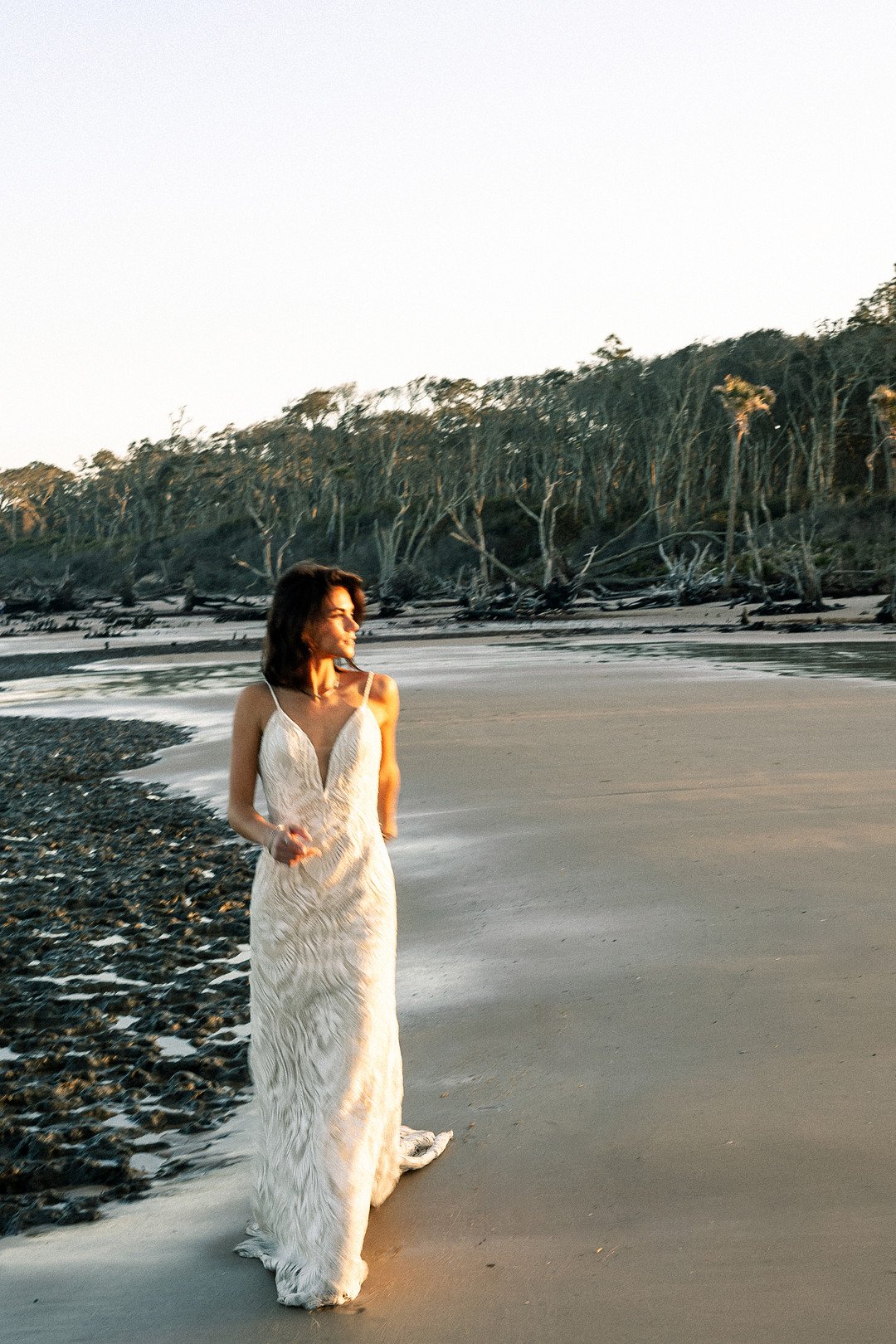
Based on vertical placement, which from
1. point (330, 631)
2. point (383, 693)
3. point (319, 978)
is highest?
point (330, 631)

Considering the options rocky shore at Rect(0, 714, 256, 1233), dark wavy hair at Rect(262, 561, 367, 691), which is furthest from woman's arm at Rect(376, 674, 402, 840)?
rocky shore at Rect(0, 714, 256, 1233)

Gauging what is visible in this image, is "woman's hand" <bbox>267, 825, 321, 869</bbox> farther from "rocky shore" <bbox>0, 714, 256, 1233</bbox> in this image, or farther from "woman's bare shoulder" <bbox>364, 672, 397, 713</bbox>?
"rocky shore" <bbox>0, 714, 256, 1233</bbox>

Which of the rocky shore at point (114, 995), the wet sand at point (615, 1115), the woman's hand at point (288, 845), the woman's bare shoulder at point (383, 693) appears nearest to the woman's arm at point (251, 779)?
the woman's hand at point (288, 845)

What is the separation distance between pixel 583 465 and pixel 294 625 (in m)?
71.8

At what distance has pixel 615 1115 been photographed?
12.6 feet

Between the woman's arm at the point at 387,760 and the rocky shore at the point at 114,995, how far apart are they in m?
1.23

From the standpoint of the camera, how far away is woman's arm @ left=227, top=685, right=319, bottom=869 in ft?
10.3

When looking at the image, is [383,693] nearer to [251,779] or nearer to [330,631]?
[330,631]

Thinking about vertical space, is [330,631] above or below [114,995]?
above

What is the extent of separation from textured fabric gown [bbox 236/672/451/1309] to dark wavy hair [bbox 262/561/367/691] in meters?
0.10

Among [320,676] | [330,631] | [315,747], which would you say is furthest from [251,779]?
[330,631]

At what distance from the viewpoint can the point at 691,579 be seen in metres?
40.1

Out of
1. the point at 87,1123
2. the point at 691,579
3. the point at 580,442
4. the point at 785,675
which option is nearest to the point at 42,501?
the point at 580,442

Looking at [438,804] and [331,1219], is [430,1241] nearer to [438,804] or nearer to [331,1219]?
[331,1219]
